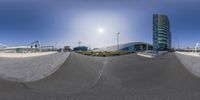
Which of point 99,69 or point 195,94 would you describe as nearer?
point 195,94

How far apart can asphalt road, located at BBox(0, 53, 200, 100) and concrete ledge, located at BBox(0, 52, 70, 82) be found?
24.9 inches

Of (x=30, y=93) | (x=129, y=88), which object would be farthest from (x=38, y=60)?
(x=129, y=88)

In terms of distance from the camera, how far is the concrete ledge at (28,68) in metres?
10.7

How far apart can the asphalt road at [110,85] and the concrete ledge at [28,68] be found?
2.08ft

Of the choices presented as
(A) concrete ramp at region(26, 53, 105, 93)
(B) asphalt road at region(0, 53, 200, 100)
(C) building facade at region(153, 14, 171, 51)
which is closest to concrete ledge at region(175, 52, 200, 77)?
(B) asphalt road at region(0, 53, 200, 100)

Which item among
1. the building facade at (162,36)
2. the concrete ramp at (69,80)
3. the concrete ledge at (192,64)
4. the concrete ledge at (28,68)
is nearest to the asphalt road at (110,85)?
the concrete ramp at (69,80)

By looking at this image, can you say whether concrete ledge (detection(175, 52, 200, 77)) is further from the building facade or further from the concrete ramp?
the building facade

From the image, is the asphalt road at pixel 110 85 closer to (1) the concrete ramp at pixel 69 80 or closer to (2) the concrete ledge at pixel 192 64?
(1) the concrete ramp at pixel 69 80

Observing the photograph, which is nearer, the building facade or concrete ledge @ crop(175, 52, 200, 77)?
concrete ledge @ crop(175, 52, 200, 77)

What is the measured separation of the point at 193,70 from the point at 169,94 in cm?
535

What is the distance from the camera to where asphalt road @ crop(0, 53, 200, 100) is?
7141mm

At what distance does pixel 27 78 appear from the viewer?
10.5m

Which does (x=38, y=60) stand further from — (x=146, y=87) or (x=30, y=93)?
(x=146, y=87)

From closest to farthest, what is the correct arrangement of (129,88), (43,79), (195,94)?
(195,94) < (129,88) < (43,79)
